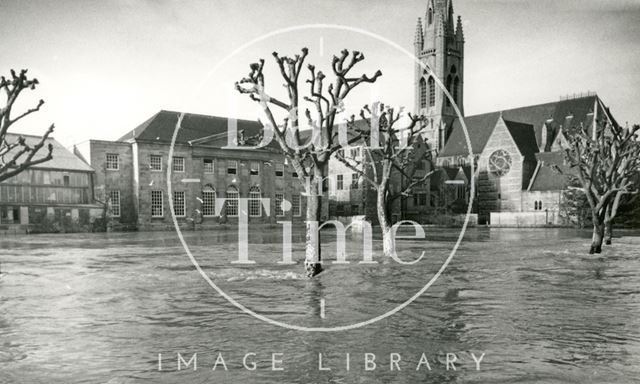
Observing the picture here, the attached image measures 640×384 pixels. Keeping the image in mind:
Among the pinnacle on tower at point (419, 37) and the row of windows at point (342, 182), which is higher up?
the pinnacle on tower at point (419, 37)

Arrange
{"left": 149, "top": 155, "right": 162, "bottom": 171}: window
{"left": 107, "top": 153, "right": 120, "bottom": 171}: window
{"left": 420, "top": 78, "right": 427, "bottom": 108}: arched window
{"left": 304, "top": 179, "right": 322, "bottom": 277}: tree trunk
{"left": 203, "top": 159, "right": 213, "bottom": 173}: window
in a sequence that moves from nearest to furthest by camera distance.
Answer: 1. {"left": 304, "top": 179, "right": 322, "bottom": 277}: tree trunk
2. {"left": 107, "top": 153, "right": 120, "bottom": 171}: window
3. {"left": 149, "top": 155, "right": 162, "bottom": 171}: window
4. {"left": 203, "top": 159, "right": 213, "bottom": 173}: window
5. {"left": 420, "top": 78, "right": 427, "bottom": 108}: arched window

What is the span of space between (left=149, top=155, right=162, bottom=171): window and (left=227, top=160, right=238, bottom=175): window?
30.1ft

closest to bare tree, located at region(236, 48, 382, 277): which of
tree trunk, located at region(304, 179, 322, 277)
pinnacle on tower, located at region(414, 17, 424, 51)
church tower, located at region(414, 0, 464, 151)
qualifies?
tree trunk, located at region(304, 179, 322, 277)

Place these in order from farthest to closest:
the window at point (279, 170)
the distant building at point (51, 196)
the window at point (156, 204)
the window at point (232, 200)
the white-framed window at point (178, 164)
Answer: the window at point (279, 170)
the window at point (232, 200)
the white-framed window at point (178, 164)
the window at point (156, 204)
the distant building at point (51, 196)

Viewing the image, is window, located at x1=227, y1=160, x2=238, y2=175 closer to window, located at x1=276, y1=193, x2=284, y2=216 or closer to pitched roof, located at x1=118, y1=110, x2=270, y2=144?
pitched roof, located at x1=118, y1=110, x2=270, y2=144

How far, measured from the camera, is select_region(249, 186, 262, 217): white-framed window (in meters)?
69.6

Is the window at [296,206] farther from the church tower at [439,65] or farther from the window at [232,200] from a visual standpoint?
the church tower at [439,65]

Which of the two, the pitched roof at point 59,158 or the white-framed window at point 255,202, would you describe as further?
the white-framed window at point 255,202

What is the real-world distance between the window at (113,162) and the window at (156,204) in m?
5.07

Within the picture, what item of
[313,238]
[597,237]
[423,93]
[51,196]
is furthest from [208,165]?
[423,93]

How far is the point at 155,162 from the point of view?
203 ft

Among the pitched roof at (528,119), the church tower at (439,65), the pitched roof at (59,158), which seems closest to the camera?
the pitched roof at (59,158)

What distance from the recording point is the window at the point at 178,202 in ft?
205

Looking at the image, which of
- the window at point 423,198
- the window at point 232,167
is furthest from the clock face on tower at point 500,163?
the window at point 232,167
